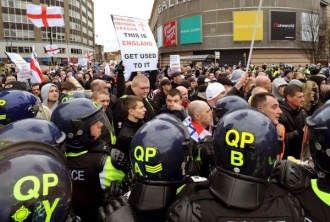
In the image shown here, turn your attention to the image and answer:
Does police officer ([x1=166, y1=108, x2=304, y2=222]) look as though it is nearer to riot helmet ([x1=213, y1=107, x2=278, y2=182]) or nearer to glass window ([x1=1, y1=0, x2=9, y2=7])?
riot helmet ([x1=213, y1=107, x2=278, y2=182])

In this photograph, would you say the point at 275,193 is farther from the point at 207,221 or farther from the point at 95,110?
the point at 95,110

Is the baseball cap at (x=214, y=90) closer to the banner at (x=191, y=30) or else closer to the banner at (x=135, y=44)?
the banner at (x=135, y=44)

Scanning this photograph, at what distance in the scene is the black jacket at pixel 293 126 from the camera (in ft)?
14.2

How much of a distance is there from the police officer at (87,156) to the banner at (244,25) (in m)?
36.1

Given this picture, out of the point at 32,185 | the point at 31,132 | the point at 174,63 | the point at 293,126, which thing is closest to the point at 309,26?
the point at 174,63

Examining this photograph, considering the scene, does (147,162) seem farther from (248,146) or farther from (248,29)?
(248,29)

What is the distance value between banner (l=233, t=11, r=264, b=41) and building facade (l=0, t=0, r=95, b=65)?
86.1ft

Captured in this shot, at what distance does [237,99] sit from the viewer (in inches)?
151

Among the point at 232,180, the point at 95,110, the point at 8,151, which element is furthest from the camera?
the point at 95,110

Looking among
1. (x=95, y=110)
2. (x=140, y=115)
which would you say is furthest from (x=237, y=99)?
(x=95, y=110)

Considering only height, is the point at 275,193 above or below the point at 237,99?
below

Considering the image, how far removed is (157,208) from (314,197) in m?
0.91

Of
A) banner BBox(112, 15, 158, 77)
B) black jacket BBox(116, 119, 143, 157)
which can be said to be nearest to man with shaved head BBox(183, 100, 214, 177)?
black jacket BBox(116, 119, 143, 157)

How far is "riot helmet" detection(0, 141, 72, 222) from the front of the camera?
54.1 inches
